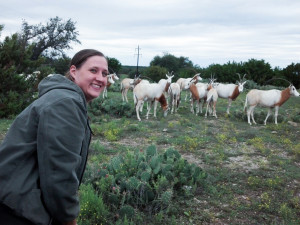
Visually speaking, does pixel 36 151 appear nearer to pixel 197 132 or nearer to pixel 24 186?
pixel 24 186

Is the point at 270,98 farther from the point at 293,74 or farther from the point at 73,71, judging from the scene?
the point at 293,74

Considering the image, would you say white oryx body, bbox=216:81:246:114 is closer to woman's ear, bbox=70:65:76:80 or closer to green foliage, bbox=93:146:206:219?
green foliage, bbox=93:146:206:219

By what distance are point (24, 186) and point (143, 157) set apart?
12.5ft

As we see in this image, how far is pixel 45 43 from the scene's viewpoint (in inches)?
1511

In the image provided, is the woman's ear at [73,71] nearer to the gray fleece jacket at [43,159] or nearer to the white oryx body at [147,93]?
the gray fleece jacket at [43,159]

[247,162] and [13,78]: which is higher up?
[13,78]

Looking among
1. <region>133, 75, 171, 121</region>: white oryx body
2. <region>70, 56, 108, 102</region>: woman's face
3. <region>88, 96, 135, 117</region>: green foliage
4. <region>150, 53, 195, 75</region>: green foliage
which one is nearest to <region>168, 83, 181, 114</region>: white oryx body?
<region>133, 75, 171, 121</region>: white oryx body

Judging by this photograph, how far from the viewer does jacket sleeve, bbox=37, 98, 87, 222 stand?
1.38 meters

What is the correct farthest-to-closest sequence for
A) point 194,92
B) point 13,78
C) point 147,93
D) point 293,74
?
point 293,74
point 194,92
point 147,93
point 13,78

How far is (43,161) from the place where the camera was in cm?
138

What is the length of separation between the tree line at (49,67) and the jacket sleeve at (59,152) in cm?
1052

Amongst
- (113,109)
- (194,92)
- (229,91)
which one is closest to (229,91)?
(229,91)

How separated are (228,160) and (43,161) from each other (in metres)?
6.11

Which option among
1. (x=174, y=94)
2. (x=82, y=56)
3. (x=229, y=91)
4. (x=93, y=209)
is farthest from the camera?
(x=229, y=91)
